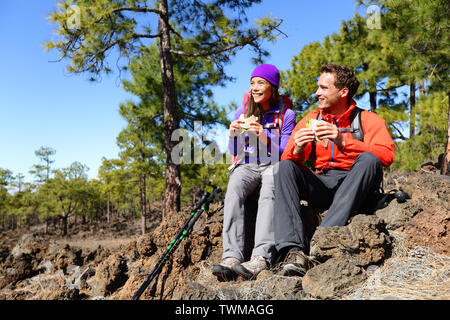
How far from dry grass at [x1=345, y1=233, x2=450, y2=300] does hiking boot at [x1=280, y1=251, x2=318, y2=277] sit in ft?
1.22

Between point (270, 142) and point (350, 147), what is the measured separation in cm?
77

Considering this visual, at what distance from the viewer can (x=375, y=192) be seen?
280 centimetres

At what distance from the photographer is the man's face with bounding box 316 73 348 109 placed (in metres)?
2.73

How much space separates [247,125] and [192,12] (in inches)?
236

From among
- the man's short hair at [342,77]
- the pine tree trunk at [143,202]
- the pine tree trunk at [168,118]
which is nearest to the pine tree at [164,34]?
the pine tree trunk at [168,118]

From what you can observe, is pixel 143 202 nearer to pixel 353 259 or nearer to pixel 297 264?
pixel 297 264

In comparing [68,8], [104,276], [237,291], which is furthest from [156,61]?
[237,291]

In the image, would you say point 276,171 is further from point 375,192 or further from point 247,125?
point 375,192

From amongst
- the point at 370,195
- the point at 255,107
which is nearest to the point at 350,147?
the point at 370,195

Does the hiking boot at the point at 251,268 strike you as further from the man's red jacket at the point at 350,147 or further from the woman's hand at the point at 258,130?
the woman's hand at the point at 258,130

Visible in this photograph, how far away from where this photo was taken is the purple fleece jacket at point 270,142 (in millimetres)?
3061

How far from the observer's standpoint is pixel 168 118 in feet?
23.5

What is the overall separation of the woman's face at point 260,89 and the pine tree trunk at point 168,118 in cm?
429

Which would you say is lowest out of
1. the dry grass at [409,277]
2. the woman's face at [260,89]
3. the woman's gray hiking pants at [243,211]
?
the dry grass at [409,277]
